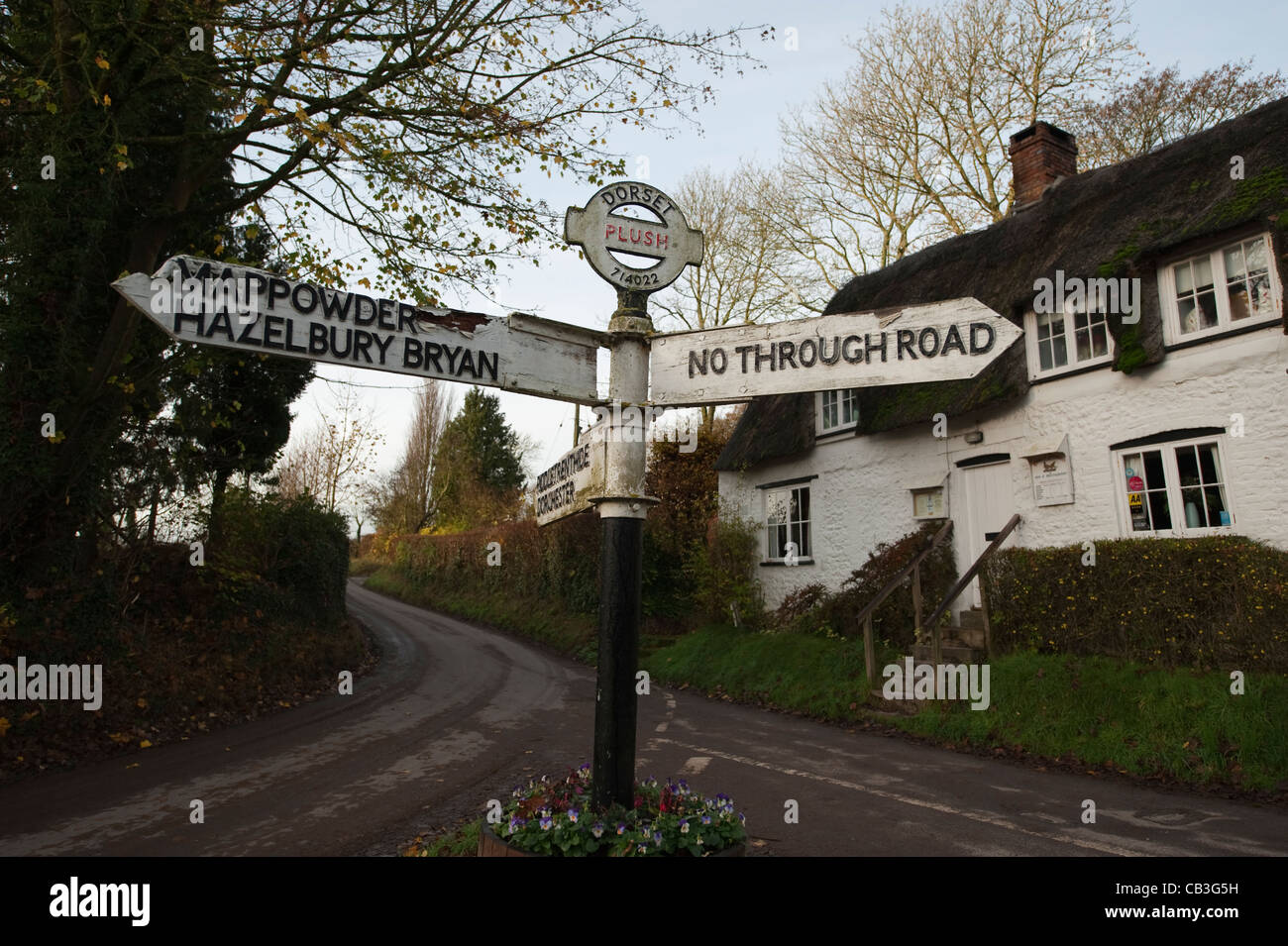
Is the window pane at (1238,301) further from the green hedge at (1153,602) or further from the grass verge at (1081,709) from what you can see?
the grass verge at (1081,709)

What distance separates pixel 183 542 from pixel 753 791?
33.1 ft

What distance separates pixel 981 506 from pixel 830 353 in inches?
400

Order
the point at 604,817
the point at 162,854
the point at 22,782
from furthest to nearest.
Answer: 1. the point at 22,782
2. the point at 162,854
3. the point at 604,817

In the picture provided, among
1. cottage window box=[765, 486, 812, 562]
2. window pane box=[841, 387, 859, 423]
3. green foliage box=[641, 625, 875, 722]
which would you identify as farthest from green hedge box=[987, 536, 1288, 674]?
cottage window box=[765, 486, 812, 562]

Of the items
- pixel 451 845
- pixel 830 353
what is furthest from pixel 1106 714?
pixel 830 353

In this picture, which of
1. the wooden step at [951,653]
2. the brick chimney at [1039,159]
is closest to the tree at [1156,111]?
the brick chimney at [1039,159]

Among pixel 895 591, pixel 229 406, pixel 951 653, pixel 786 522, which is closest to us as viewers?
pixel 951 653

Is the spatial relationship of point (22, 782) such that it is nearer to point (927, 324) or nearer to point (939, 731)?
point (927, 324)

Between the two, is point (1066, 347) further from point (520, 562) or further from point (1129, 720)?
point (520, 562)

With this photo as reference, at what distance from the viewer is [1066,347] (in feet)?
36.0

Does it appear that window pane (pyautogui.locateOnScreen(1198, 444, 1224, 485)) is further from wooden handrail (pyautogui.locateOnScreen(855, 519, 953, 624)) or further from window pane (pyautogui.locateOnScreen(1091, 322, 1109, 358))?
wooden handrail (pyautogui.locateOnScreen(855, 519, 953, 624))

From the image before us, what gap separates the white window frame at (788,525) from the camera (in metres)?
15.2
